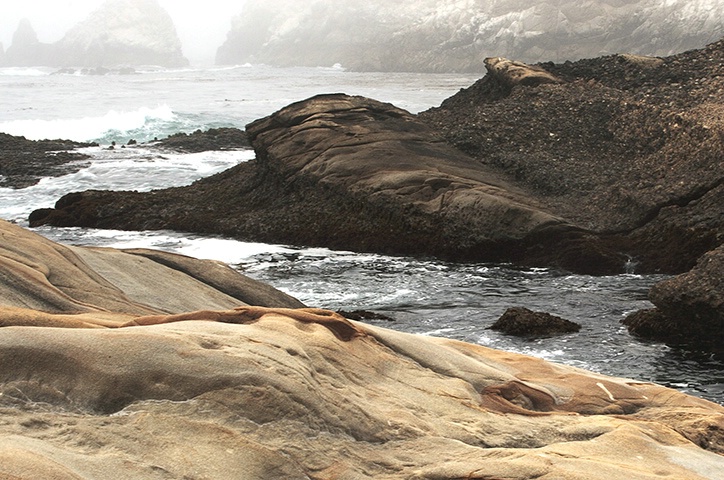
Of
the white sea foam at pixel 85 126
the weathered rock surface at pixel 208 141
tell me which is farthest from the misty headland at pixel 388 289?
the white sea foam at pixel 85 126

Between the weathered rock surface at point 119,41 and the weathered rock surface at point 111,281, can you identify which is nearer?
the weathered rock surface at point 111,281

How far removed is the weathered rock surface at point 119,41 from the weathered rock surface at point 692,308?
157 meters

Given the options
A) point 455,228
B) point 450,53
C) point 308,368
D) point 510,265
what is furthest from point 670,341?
point 450,53

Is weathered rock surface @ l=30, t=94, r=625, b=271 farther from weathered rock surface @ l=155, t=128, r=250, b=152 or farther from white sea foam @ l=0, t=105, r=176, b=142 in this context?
white sea foam @ l=0, t=105, r=176, b=142

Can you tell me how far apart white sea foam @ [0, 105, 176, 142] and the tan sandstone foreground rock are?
122 feet

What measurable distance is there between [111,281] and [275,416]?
438 centimetres

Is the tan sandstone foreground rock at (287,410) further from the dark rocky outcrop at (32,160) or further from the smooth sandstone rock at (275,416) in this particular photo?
the dark rocky outcrop at (32,160)

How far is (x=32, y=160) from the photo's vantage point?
27703mm

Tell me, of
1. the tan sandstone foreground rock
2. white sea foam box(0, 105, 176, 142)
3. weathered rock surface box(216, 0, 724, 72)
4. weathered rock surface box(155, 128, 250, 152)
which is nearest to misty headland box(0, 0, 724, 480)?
the tan sandstone foreground rock

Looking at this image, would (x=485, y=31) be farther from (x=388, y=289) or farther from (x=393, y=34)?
(x=388, y=289)

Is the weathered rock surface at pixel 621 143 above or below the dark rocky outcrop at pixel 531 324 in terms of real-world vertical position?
above

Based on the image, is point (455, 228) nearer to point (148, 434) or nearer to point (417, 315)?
point (417, 315)

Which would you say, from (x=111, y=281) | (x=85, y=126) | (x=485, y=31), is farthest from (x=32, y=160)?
(x=485, y=31)

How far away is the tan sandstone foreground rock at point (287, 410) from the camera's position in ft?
13.4
